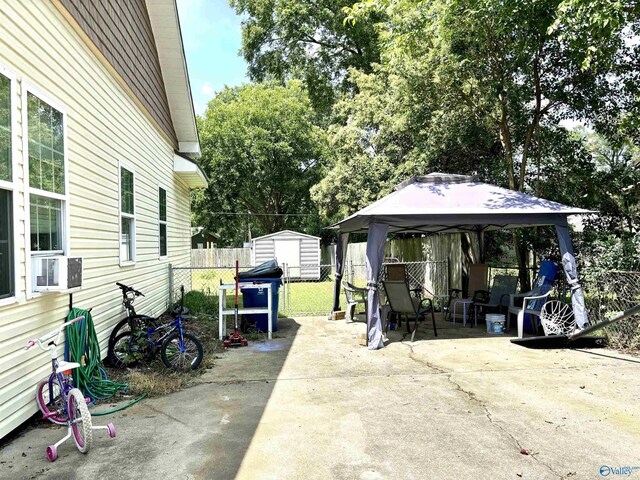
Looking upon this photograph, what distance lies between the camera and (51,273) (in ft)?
12.8

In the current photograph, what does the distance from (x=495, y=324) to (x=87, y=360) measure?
6.14m

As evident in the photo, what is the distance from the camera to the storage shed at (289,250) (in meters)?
18.3

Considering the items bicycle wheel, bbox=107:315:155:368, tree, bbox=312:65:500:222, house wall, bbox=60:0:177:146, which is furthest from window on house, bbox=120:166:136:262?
tree, bbox=312:65:500:222

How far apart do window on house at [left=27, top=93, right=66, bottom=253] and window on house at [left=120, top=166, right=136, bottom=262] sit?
2.07 m

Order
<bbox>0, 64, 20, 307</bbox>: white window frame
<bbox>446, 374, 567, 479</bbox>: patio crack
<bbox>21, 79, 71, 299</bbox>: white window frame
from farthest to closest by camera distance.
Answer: <bbox>21, 79, 71, 299</bbox>: white window frame → <bbox>0, 64, 20, 307</bbox>: white window frame → <bbox>446, 374, 567, 479</bbox>: patio crack

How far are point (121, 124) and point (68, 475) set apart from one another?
517 cm

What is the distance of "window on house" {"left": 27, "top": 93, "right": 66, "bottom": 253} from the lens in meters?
3.88

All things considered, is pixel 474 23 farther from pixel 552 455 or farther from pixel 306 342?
pixel 552 455

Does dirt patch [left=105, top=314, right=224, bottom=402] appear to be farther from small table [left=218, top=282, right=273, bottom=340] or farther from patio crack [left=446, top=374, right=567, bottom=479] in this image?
patio crack [left=446, top=374, right=567, bottom=479]

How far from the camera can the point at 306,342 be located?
6996mm

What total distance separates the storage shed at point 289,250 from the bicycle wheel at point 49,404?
1421 centimetres

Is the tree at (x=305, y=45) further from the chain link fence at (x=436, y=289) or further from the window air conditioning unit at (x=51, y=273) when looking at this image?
the window air conditioning unit at (x=51, y=273)

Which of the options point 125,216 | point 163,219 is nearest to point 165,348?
point 125,216

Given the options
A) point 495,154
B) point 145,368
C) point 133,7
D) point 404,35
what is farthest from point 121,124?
point 495,154
